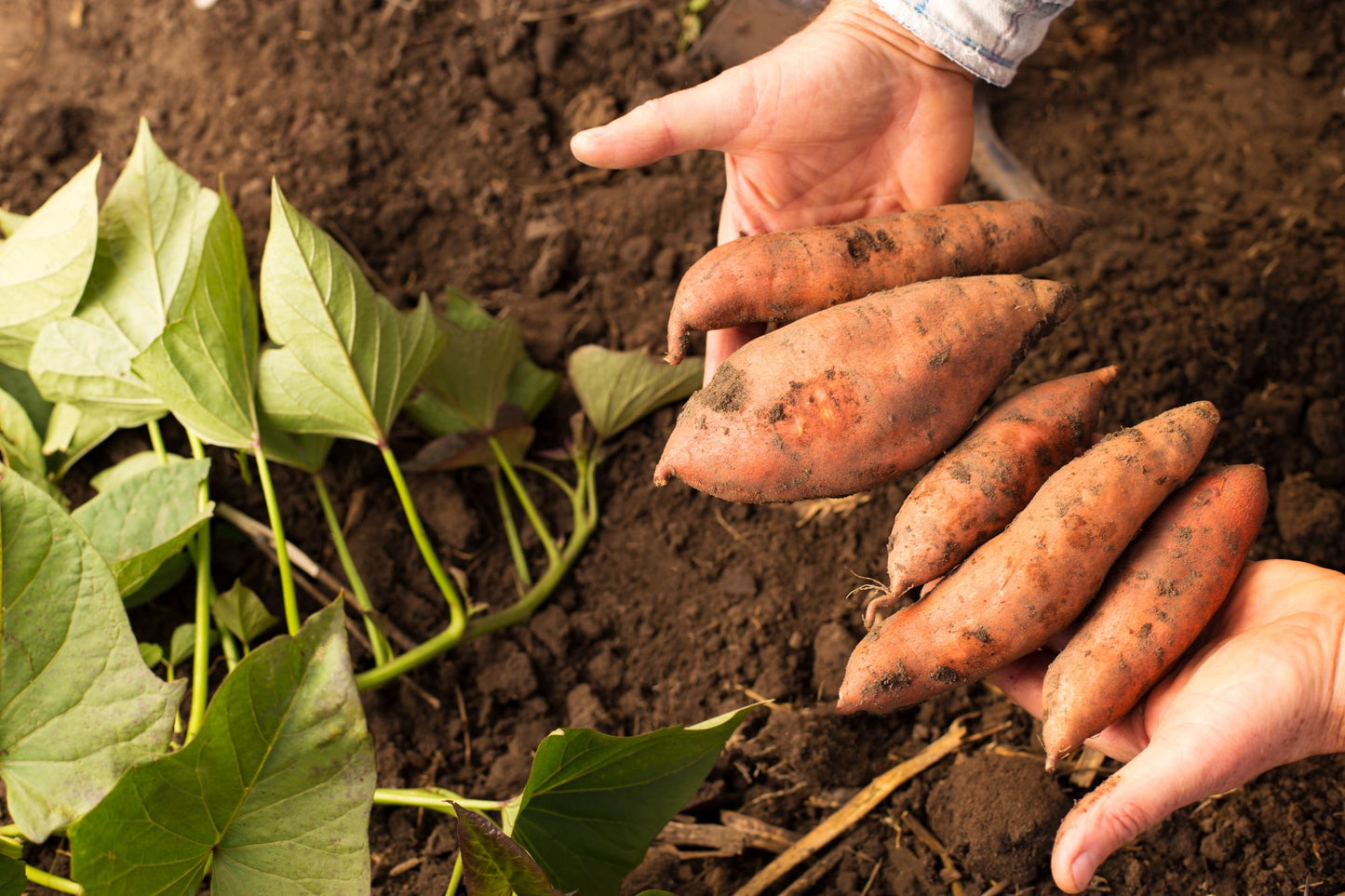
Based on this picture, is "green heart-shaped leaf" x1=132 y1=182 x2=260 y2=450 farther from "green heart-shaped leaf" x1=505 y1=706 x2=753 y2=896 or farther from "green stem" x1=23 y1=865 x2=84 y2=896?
"green heart-shaped leaf" x1=505 y1=706 x2=753 y2=896

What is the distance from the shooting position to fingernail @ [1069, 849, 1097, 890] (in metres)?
0.89

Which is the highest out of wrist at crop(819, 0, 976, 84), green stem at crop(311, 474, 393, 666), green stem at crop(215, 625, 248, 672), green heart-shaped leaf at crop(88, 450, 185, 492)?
wrist at crop(819, 0, 976, 84)

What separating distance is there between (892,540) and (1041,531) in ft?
0.55

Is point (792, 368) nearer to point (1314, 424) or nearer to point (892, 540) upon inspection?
point (892, 540)

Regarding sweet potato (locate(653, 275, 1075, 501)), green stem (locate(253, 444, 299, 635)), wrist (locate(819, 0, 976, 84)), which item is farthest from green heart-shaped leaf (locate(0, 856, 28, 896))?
wrist (locate(819, 0, 976, 84))

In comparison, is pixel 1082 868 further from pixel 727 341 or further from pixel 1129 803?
pixel 727 341

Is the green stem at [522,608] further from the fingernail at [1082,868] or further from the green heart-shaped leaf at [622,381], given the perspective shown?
the fingernail at [1082,868]

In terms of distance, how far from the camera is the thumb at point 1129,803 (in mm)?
898

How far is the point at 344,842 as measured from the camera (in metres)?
1.09

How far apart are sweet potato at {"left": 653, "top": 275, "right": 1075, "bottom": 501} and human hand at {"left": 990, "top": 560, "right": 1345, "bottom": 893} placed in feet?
1.33

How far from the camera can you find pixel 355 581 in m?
1.54

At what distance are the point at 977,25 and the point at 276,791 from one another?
1.38 meters

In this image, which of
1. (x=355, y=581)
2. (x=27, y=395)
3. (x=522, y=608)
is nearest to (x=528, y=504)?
(x=522, y=608)

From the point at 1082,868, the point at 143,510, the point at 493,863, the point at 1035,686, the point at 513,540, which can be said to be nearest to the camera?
the point at 1082,868
